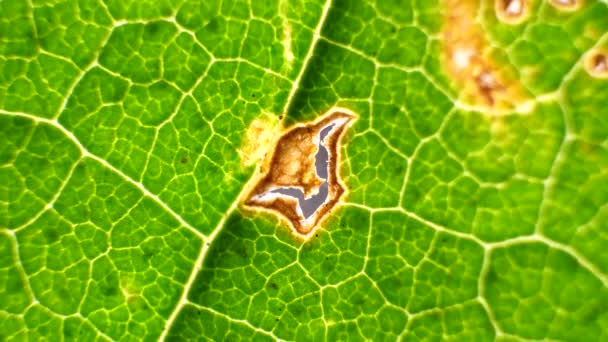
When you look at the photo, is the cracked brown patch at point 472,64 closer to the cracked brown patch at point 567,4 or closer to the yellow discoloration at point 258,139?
the cracked brown patch at point 567,4

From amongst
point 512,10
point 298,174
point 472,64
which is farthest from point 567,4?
point 298,174

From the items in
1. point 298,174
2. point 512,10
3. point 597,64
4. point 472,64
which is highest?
point 512,10

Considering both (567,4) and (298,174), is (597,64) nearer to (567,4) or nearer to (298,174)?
(567,4)

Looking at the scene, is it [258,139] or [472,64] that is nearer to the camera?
[472,64]

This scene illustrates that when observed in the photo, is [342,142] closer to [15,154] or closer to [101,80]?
[101,80]

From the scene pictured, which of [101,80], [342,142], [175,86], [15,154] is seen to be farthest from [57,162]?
[342,142]

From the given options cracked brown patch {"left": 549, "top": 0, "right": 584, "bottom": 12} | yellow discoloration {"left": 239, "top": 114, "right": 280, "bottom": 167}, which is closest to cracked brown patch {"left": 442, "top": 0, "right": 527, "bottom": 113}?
cracked brown patch {"left": 549, "top": 0, "right": 584, "bottom": 12}

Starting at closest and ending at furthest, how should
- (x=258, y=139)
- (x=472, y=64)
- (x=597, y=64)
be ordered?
(x=597, y=64) < (x=472, y=64) < (x=258, y=139)

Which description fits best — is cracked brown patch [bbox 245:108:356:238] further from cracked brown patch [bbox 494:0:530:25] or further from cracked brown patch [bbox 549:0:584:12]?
cracked brown patch [bbox 549:0:584:12]
